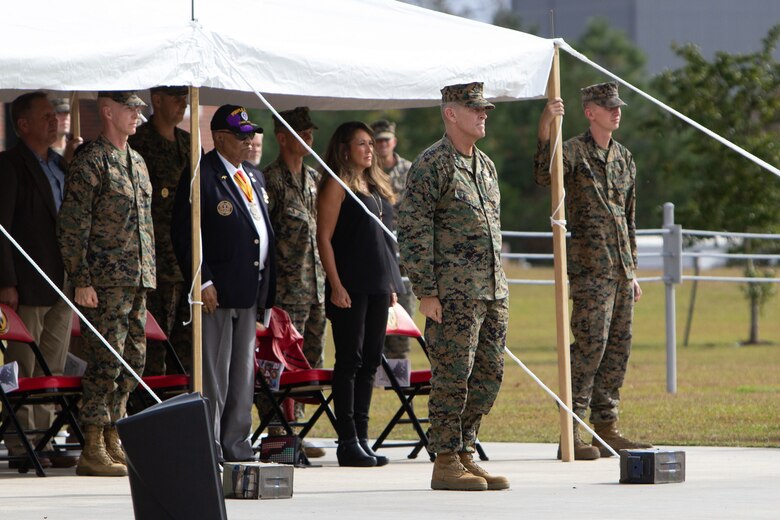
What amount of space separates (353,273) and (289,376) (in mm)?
775

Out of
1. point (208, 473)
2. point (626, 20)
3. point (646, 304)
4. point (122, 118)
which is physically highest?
point (626, 20)

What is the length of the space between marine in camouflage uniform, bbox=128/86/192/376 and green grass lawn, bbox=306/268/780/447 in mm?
2352

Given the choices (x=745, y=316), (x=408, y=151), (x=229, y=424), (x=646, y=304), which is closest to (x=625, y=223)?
(x=229, y=424)

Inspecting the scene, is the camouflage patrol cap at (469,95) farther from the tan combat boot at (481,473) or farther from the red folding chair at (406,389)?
the red folding chair at (406,389)

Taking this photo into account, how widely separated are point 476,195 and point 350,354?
1.67 m

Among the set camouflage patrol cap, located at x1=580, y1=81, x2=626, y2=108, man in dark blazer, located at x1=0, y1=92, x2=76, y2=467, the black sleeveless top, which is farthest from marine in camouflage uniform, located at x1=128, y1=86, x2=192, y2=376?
camouflage patrol cap, located at x1=580, y1=81, x2=626, y2=108

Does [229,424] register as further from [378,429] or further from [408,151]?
[408,151]

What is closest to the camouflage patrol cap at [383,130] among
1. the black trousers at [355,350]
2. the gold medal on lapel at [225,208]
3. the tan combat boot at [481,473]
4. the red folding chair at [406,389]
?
the red folding chair at [406,389]

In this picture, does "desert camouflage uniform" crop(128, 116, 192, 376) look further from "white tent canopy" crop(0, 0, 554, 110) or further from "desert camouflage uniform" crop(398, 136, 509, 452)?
"desert camouflage uniform" crop(398, 136, 509, 452)

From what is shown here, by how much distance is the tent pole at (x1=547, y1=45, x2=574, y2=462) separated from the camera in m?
9.20

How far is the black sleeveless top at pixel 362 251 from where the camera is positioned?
30.1 ft

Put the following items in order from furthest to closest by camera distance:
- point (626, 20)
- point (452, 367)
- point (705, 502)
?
point (626, 20)
point (452, 367)
point (705, 502)

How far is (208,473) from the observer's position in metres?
5.72

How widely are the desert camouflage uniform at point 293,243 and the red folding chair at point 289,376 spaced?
259 mm
